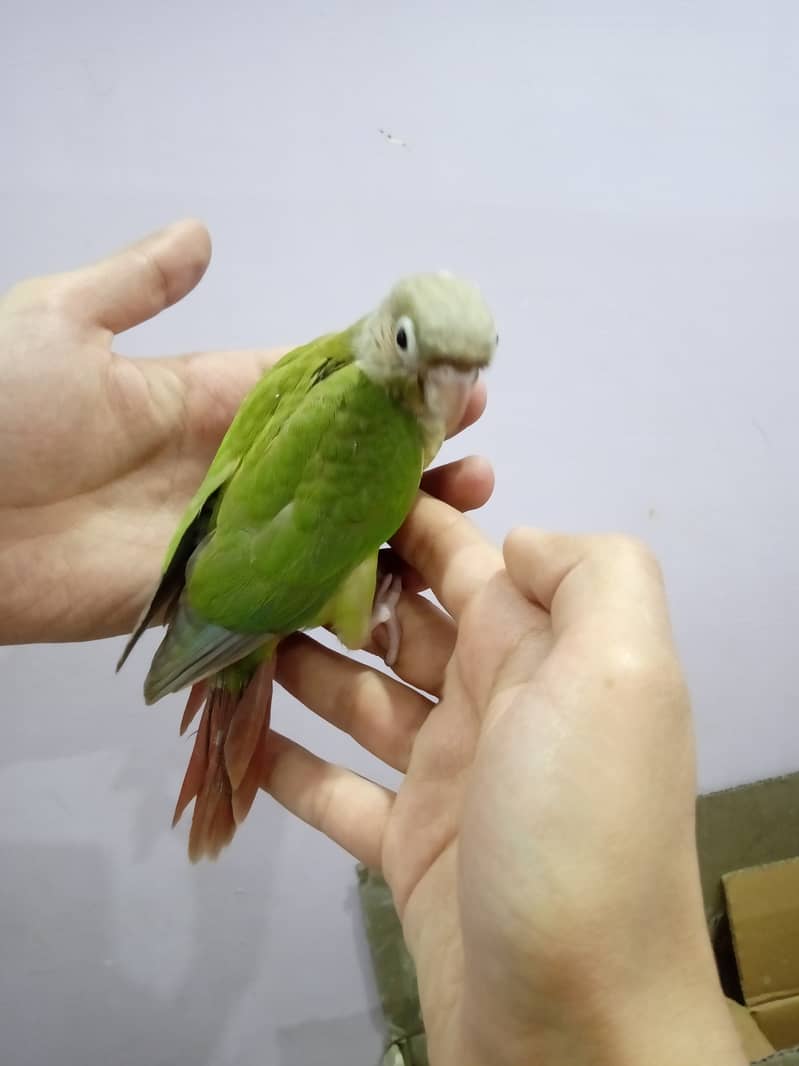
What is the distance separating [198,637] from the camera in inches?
26.6

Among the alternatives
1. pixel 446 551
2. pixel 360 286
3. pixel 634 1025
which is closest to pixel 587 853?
pixel 634 1025

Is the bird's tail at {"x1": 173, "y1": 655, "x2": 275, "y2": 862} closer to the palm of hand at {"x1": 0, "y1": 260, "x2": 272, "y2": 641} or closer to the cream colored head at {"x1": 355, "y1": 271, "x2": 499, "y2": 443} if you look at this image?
the palm of hand at {"x1": 0, "y1": 260, "x2": 272, "y2": 641}

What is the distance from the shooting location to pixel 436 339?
1.94 feet

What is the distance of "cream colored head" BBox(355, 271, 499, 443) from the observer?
1.93 ft

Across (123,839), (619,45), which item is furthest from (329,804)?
(619,45)

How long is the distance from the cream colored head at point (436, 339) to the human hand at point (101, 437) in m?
0.12

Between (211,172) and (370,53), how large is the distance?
240 millimetres

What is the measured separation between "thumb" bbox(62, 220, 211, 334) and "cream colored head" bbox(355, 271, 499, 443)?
0.23 meters

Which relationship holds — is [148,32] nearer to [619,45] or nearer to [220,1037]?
[619,45]

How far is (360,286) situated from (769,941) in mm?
1108

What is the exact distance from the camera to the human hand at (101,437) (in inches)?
29.3

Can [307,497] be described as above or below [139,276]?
below

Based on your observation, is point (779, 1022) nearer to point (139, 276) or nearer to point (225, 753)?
point (225, 753)

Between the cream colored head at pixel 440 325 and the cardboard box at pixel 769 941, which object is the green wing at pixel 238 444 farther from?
the cardboard box at pixel 769 941
